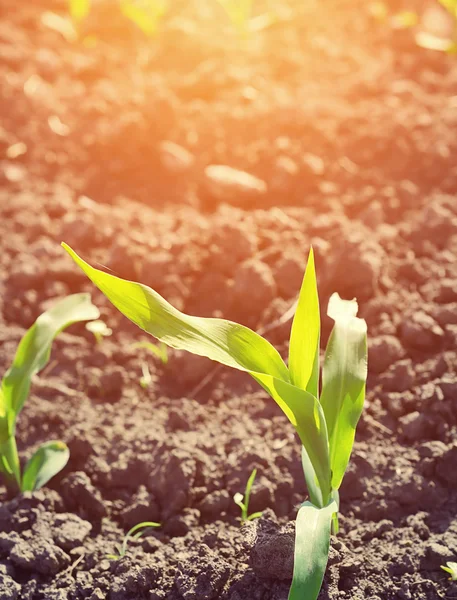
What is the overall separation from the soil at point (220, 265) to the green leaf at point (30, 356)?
0.80 ft

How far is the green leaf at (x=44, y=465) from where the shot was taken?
186 centimetres

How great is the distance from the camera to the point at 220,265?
2.47 metres

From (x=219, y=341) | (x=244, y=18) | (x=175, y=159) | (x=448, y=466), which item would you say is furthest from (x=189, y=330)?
(x=244, y=18)

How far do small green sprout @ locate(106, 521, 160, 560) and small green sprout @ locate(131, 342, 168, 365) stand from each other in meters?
0.55

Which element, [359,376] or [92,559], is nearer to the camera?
[359,376]

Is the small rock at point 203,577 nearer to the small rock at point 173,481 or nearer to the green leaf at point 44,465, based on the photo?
the small rock at point 173,481

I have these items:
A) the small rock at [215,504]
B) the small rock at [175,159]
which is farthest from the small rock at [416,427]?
the small rock at [175,159]

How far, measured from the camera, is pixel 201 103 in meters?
3.15

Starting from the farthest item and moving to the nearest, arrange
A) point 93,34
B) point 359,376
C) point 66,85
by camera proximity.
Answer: point 93,34 → point 66,85 → point 359,376

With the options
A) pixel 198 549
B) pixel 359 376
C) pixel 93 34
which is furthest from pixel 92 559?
pixel 93 34

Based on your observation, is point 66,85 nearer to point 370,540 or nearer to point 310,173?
point 310,173

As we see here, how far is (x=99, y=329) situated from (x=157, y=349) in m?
0.19

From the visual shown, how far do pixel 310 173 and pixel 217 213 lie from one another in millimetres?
405

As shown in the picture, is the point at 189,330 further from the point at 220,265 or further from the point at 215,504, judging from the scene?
the point at 220,265
